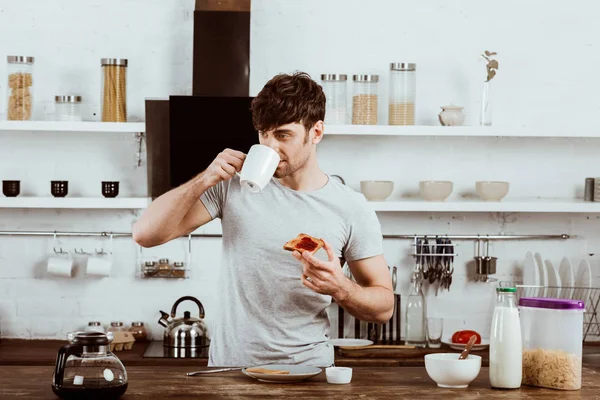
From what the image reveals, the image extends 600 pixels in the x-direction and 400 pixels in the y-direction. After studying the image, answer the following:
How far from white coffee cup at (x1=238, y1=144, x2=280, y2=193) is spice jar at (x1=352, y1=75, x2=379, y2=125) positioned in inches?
79.6

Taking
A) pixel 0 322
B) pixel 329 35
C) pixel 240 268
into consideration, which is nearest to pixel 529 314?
pixel 240 268

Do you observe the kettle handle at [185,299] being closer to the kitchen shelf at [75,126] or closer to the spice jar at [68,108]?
the kitchen shelf at [75,126]

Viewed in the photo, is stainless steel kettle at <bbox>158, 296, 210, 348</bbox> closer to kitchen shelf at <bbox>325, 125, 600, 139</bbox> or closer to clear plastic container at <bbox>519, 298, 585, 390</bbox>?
kitchen shelf at <bbox>325, 125, 600, 139</bbox>

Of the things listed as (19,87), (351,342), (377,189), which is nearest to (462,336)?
(351,342)

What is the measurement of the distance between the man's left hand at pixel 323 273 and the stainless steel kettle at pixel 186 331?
188cm

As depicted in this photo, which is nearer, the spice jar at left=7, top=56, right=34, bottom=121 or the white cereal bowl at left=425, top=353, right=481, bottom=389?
the white cereal bowl at left=425, top=353, right=481, bottom=389

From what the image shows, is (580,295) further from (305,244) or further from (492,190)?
(305,244)

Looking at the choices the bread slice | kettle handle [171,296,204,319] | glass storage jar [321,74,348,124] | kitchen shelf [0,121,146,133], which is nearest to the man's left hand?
the bread slice

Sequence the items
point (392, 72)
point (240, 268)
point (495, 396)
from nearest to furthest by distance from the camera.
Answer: point (495, 396) → point (240, 268) → point (392, 72)

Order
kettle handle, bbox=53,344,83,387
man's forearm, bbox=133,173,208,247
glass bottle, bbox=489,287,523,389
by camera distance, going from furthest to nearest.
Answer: man's forearm, bbox=133,173,208,247
glass bottle, bbox=489,287,523,389
kettle handle, bbox=53,344,83,387

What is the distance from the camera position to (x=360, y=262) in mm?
2779

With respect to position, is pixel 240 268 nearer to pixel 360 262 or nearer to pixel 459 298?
pixel 360 262

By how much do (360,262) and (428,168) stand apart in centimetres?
198

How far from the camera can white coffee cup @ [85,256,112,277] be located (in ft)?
14.4
